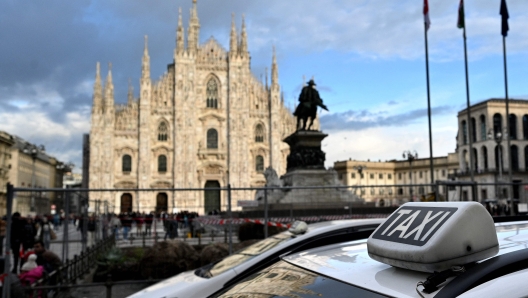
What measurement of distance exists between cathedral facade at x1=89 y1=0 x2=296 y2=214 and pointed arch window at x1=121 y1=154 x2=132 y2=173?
0.09 m

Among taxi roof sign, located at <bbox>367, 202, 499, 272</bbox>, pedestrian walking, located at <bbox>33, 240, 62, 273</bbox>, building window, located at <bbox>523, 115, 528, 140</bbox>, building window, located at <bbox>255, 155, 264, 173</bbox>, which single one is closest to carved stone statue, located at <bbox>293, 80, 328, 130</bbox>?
pedestrian walking, located at <bbox>33, 240, 62, 273</bbox>

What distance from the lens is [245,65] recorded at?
46875mm

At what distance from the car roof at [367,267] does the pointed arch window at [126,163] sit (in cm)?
4303

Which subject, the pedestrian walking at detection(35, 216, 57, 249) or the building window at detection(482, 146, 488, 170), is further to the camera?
the building window at detection(482, 146, 488, 170)

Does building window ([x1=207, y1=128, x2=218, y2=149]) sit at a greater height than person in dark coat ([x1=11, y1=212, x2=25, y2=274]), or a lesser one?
greater

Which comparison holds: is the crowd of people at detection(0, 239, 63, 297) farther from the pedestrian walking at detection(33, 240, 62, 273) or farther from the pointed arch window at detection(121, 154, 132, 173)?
the pointed arch window at detection(121, 154, 132, 173)

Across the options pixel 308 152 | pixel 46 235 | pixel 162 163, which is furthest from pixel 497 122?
pixel 46 235

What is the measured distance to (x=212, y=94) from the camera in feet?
153

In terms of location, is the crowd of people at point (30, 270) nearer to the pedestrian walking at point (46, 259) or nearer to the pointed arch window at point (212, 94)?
the pedestrian walking at point (46, 259)

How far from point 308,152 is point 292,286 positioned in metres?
17.5

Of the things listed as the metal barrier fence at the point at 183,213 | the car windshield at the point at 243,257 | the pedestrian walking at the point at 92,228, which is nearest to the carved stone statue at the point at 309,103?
the metal barrier fence at the point at 183,213

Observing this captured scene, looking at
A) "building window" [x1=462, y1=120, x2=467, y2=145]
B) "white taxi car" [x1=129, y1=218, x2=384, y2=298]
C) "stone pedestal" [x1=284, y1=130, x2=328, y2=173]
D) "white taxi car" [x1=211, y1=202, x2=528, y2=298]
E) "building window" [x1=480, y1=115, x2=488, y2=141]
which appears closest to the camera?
"white taxi car" [x1=211, y1=202, x2=528, y2=298]

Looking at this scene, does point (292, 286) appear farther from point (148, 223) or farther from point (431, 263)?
point (148, 223)

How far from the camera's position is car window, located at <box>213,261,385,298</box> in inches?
59.7
